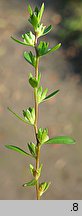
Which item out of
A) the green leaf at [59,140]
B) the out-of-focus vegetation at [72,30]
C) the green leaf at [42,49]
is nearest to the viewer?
the green leaf at [42,49]

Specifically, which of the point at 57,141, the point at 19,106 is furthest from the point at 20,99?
the point at 57,141

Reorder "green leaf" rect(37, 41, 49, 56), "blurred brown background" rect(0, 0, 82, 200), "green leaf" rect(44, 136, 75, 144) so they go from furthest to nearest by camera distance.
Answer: "blurred brown background" rect(0, 0, 82, 200), "green leaf" rect(44, 136, 75, 144), "green leaf" rect(37, 41, 49, 56)

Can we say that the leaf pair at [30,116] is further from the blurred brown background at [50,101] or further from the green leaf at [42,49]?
the blurred brown background at [50,101]

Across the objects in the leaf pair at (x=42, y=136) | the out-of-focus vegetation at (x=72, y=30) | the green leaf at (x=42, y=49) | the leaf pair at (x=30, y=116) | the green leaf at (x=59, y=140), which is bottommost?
the green leaf at (x=59, y=140)

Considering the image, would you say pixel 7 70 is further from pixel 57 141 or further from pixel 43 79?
pixel 57 141

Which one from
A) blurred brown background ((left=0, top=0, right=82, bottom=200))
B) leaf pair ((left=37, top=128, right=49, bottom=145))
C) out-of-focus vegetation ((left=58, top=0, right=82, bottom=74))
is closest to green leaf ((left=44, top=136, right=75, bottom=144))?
leaf pair ((left=37, top=128, right=49, bottom=145))

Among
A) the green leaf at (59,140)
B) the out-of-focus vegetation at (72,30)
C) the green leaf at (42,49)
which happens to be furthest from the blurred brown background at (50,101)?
the green leaf at (42,49)

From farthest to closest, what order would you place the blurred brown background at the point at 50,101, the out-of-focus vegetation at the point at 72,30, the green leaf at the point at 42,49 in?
1. the out-of-focus vegetation at the point at 72,30
2. the blurred brown background at the point at 50,101
3. the green leaf at the point at 42,49

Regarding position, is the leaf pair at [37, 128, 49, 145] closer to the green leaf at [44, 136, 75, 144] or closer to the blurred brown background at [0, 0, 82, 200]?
the green leaf at [44, 136, 75, 144]

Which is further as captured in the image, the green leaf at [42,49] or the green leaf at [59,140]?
the green leaf at [59,140]
